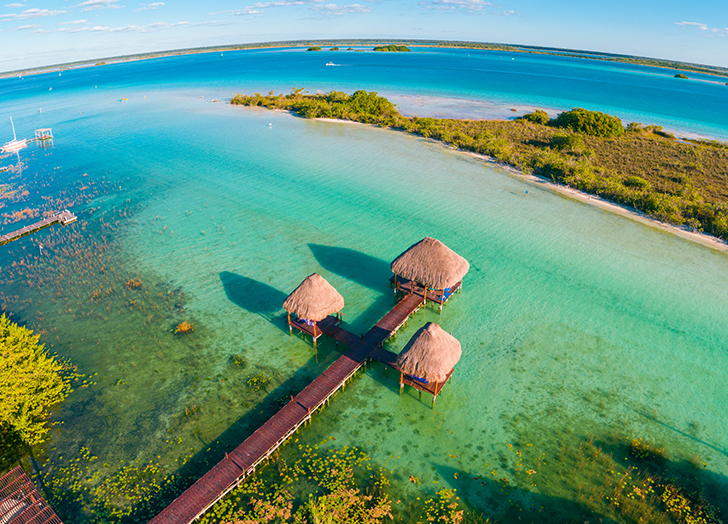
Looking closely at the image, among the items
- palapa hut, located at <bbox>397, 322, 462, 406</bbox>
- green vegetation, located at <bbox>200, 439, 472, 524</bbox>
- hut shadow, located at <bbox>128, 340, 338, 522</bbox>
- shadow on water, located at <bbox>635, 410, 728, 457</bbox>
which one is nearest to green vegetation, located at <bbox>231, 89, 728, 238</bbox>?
shadow on water, located at <bbox>635, 410, 728, 457</bbox>

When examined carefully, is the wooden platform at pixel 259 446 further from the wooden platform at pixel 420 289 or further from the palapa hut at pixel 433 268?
the wooden platform at pixel 420 289

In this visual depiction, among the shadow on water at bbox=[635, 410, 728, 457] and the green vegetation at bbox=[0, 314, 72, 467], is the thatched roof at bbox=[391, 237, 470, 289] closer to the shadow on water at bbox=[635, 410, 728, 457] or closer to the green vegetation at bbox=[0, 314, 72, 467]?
the shadow on water at bbox=[635, 410, 728, 457]

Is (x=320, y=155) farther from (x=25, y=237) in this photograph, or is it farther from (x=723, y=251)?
(x=723, y=251)

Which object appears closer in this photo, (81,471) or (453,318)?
(81,471)

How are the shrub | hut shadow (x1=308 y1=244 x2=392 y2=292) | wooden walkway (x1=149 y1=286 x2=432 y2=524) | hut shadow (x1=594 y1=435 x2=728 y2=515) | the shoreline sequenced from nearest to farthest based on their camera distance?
wooden walkway (x1=149 y1=286 x2=432 y2=524) < hut shadow (x1=594 y1=435 x2=728 y2=515) < hut shadow (x1=308 y1=244 x2=392 y2=292) < the shoreline < the shrub

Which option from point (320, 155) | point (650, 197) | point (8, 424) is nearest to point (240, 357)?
point (8, 424)
